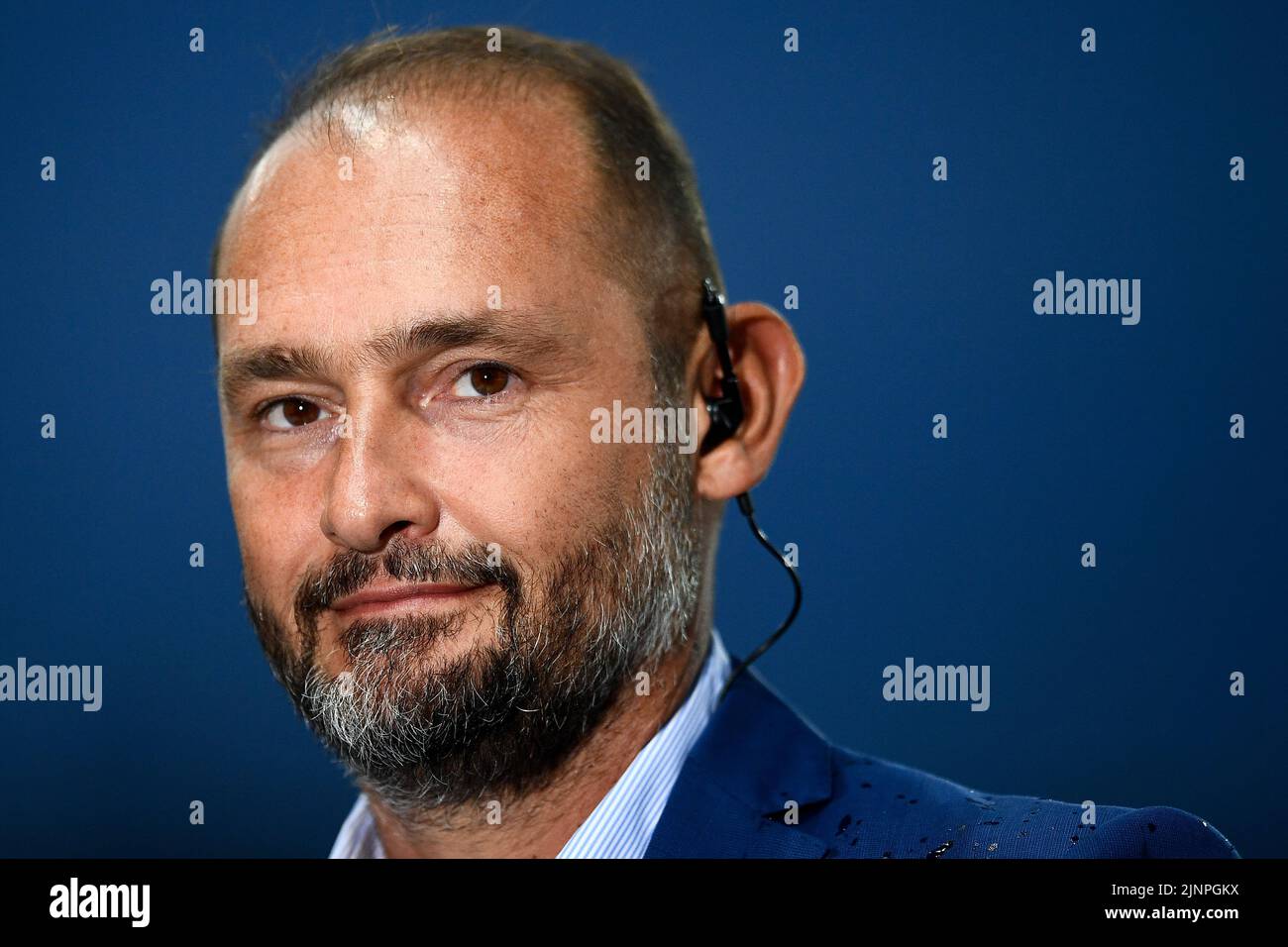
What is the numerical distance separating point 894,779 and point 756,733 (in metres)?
0.23

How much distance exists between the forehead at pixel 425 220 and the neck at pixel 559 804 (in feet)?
2.12

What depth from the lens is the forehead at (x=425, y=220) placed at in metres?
1.98

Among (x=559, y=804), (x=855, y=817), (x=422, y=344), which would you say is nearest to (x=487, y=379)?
(x=422, y=344)

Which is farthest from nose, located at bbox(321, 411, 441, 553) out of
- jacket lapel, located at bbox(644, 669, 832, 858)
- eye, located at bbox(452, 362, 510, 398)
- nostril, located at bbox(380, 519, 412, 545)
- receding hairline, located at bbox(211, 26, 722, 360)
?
jacket lapel, located at bbox(644, 669, 832, 858)

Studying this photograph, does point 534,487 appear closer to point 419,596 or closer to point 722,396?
point 419,596

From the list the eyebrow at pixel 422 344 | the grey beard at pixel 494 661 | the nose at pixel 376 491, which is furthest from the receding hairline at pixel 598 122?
the nose at pixel 376 491

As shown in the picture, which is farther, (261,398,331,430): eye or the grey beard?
(261,398,331,430): eye

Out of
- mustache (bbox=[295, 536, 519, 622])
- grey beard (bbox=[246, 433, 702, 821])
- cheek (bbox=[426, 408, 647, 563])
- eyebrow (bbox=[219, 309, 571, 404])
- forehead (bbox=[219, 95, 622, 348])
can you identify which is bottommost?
grey beard (bbox=[246, 433, 702, 821])

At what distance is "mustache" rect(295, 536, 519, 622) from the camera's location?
6.40 ft

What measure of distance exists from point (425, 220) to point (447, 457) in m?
0.35

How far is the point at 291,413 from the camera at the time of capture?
2.14m

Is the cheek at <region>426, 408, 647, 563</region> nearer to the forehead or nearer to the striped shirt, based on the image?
the forehead

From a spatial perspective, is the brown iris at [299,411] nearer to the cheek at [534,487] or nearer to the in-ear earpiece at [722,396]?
the cheek at [534,487]
